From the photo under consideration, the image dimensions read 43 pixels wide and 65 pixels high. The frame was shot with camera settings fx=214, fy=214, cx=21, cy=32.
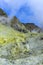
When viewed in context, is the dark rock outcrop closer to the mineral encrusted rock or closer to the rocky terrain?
the rocky terrain

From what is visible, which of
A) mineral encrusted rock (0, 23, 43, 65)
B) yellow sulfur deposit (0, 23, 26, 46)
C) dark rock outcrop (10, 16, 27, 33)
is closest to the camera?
mineral encrusted rock (0, 23, 43, 65)

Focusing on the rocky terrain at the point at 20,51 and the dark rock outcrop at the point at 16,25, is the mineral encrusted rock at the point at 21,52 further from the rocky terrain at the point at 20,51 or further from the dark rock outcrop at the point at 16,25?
the dark rock outcrop at the point at 16,25

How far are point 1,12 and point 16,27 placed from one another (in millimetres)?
Result: 7299

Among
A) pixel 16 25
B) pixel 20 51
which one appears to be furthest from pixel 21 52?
pixel 16 25

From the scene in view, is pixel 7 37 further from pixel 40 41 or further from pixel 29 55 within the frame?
pixel 29 55

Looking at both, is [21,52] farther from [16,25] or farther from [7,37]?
[16,25]

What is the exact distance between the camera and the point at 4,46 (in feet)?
79.8

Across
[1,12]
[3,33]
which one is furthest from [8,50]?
[1,12]

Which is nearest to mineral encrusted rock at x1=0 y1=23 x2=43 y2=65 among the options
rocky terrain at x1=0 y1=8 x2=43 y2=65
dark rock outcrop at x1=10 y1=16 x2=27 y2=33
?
rocky terrain at x1=0 y1=8 x2=43 y2=65

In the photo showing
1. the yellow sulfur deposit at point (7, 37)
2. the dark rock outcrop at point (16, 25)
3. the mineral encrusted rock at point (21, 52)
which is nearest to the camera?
the mineral encrusted rock at point (21, 52)

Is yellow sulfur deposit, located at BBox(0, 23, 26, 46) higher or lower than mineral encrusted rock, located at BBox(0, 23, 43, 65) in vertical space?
higher

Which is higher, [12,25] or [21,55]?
[12,25]

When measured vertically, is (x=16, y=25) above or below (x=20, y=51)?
above

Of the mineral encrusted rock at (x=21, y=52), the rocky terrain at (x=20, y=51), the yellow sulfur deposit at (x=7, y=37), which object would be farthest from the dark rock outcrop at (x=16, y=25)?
the mineral encrusted rock at (x=21, y=52)
